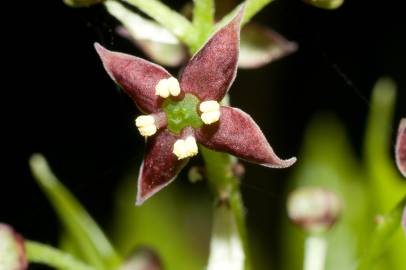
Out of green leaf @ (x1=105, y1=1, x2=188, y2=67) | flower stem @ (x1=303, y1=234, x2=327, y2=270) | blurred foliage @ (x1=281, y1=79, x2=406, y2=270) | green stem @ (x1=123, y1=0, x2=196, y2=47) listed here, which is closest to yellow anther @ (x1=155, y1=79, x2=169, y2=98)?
green stem @ (x1=123, y1=0, x2=196, y2=47)

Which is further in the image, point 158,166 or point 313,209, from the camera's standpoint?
point 313,209

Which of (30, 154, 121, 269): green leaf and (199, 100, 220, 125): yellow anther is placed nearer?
(199, 100, 220, 125): yellow anther

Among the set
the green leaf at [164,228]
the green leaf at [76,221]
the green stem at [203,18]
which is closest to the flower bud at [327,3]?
the green stem at [203,18]

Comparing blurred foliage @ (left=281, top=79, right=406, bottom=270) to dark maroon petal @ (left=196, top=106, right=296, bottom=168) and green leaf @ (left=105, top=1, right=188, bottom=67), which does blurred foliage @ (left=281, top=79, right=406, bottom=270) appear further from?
dark maroon petal @ (left=196, top=106, right=296, bottom=168)

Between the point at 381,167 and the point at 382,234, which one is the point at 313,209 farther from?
the point at 381,167

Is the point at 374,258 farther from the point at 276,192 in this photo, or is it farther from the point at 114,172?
the point at 114,172

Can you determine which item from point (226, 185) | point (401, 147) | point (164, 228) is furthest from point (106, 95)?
point (401, 147)

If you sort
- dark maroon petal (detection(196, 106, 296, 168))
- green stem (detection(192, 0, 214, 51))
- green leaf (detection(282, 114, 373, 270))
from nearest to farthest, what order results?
dark maroon petal (detection(196, 106, 296, 168))
green stem (detection(192, 0, 214, 51))
green leaf (detection(282, 114, 373, 270))
